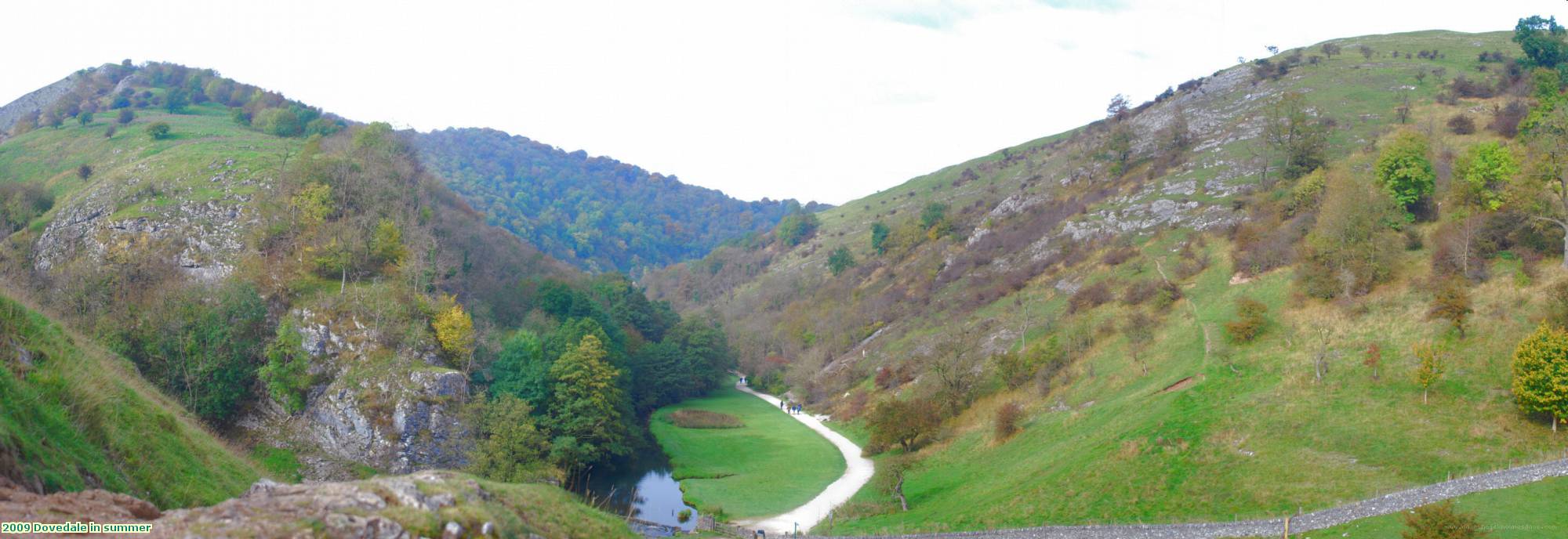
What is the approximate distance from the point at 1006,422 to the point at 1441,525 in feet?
94.8

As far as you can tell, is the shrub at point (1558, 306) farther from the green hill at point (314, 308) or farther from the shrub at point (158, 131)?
the shrub at point (158, 131)

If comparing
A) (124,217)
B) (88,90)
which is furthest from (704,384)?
(88,90)

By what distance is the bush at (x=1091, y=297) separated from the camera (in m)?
63.4

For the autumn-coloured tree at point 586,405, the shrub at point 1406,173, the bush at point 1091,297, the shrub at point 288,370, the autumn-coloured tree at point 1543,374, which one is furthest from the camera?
the bush at point 1091,297

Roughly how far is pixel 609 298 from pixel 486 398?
44136 mm

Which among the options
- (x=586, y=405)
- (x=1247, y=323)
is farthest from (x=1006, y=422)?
(x=586, y=405)

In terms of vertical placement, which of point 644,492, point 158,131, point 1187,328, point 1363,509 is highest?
point 158,131

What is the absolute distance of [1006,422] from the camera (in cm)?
4975

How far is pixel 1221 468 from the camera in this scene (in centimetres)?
3362

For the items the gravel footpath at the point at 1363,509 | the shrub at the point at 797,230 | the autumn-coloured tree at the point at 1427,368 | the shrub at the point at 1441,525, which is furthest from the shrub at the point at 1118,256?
the shrub at the point at 797,230

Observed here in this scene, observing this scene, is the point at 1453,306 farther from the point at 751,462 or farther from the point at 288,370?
the point at 288,370

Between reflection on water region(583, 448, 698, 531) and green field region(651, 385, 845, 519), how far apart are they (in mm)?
1092

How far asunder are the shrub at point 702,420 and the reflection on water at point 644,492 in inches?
407

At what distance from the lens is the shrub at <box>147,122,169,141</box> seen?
81.0 metres
